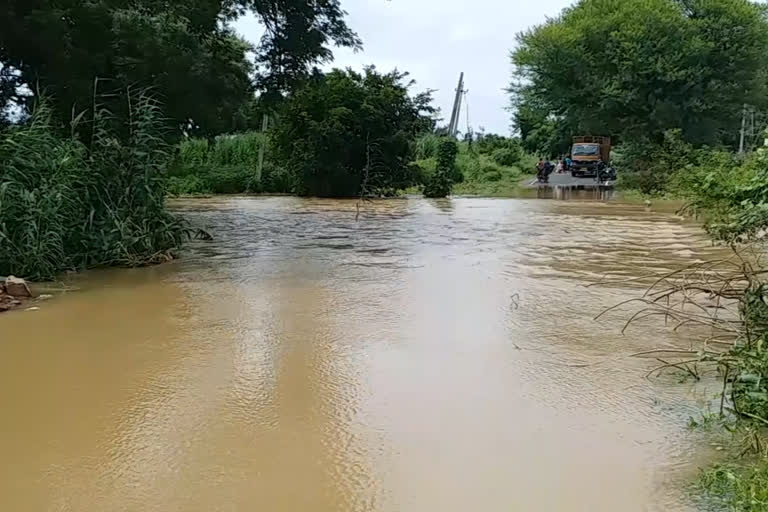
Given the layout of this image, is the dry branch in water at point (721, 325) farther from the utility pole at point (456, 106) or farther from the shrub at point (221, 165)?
the utility pole at point (456, 106)

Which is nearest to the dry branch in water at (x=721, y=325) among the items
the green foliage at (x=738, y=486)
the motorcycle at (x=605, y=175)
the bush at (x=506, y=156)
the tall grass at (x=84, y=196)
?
the green foliage at (x=738, y=486)

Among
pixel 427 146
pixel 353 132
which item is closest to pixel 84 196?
pixel 353 132

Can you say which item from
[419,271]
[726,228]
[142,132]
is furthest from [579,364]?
[142,132]

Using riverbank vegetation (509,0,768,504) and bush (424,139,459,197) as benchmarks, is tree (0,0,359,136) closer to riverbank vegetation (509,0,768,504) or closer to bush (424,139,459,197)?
bush (424,139,459,197)

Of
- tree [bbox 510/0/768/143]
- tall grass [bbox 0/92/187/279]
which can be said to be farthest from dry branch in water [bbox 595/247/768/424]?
tree [bbox 510/0/768/143]

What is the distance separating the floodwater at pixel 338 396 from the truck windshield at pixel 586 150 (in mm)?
24779

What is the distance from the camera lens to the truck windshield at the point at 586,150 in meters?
31.8

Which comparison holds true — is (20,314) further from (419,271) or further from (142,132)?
(419,271)

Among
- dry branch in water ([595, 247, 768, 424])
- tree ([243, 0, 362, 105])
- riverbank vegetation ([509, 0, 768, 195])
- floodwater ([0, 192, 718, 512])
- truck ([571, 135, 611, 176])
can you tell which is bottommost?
floodwater ([0, 192, 718, 512])

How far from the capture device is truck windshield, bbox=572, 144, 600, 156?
31.8 metres

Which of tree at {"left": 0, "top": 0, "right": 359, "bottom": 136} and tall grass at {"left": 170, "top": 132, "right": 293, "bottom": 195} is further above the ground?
tree at {"left": 0, "top": 0, "right": 359, "bottom": 136}

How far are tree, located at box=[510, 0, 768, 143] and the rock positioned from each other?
25745mm

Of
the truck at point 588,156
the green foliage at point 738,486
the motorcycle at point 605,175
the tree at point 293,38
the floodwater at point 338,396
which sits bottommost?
the floodwater at point 338,396

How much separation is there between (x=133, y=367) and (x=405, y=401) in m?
1.71
